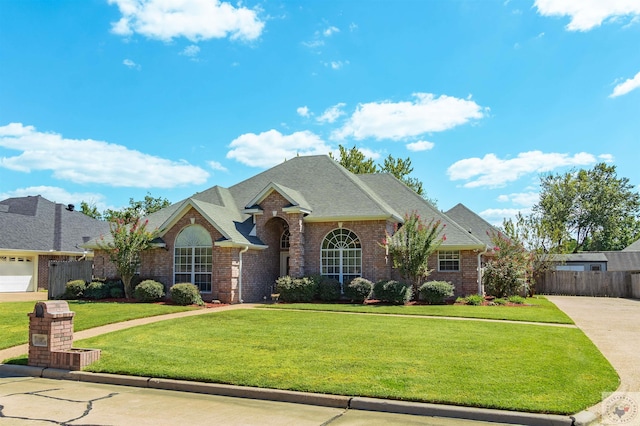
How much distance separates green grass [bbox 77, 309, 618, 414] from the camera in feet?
25.3

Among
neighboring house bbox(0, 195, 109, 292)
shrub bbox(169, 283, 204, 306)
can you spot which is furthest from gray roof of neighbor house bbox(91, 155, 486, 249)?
neighboring house bbox(0, 195, 109, 292)

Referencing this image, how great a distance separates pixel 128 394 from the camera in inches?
326

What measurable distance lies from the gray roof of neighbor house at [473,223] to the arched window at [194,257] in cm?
1529

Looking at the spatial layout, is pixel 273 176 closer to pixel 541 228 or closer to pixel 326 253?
pixel 326 253

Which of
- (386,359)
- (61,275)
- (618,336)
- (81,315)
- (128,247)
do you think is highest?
(128,247)

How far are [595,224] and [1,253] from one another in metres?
59.9

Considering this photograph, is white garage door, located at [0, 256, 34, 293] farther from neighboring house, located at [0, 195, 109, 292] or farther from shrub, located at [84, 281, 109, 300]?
shrub, located at [84, 281, 109, 300]

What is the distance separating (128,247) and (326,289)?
902 cm

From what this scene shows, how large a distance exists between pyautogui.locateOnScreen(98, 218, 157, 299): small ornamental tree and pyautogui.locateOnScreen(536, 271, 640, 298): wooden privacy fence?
25659mm

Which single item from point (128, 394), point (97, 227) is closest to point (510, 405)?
point (128, 394)

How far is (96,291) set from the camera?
23.5m

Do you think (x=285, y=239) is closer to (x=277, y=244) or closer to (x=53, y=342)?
(x=277, y=244)

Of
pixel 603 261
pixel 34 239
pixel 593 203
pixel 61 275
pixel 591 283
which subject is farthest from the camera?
pixel 593 203

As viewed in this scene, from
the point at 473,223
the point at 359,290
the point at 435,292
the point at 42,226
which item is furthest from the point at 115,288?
the point at 473,223
